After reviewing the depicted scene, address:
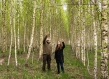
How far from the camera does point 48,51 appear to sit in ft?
37.2

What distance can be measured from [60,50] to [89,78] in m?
2.38

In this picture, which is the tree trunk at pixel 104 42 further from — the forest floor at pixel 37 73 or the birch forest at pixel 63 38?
the forest floor at pixel 37 73

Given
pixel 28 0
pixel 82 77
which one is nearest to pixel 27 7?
pixel 28 0

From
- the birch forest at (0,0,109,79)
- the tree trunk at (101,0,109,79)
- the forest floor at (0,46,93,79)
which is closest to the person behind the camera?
the tree trunk at (101,0,109,79)

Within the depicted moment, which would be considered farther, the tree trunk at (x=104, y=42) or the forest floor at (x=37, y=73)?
the forest floor at (x=37, y=73)

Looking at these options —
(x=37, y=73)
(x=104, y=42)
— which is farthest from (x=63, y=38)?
(x=104, y=42)

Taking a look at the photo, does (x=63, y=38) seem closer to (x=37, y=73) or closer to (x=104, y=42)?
(x=37, y=73)

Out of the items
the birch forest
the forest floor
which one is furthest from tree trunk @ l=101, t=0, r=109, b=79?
the forest floor

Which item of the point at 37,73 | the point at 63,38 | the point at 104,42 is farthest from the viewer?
the point at 63,38

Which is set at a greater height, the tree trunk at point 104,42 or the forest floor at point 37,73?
the tree trunk at point 104,42

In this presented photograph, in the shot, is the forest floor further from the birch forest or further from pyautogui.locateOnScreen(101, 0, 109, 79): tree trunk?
pyautogui.locateOnScreen(101, 0, 109, 79): tree trunk

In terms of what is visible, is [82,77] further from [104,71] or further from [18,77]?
[18,77]

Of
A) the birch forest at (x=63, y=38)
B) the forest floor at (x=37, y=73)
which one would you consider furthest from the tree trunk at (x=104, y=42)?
the forest floor at (x=37, y=73)

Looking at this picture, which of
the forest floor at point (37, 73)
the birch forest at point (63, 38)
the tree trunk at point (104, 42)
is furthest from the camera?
the forest floor at point (37, 73)
